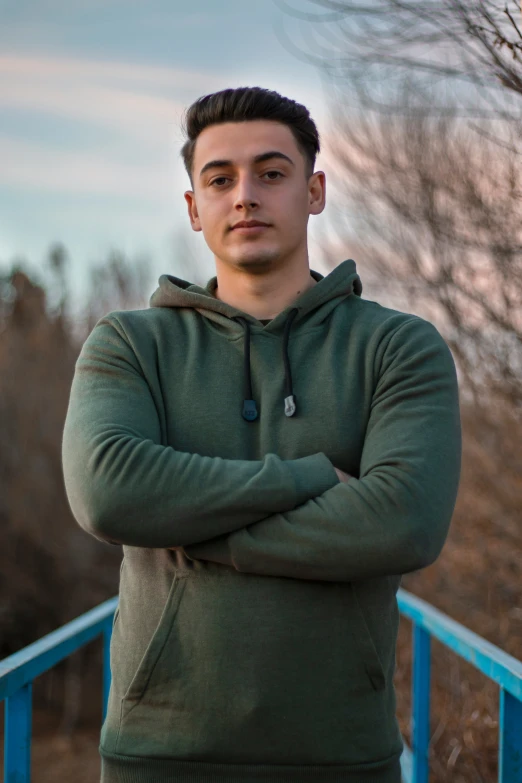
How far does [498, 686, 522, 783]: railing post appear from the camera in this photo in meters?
1.83

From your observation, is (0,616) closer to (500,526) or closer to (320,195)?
(500,526)

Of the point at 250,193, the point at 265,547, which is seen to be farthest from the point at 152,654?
the point at 250,193

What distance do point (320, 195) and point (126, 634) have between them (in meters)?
1.01

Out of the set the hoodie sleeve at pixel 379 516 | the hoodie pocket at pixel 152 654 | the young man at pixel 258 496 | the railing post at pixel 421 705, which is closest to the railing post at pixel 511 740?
the young man at pixel 258 496

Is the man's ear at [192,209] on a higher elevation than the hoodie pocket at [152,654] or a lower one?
higher

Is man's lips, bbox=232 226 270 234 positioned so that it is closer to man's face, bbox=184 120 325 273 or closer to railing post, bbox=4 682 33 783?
man's face, bbox=184 120 325 273

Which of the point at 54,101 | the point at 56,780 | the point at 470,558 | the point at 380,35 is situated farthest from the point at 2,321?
the point at 380,35

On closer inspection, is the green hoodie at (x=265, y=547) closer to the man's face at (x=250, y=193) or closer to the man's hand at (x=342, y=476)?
the man's hand at (x=342, y=476)

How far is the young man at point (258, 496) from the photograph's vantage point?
5.10 ft

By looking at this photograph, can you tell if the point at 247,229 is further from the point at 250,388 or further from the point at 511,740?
the point at 511,740

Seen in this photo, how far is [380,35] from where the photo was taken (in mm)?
2590

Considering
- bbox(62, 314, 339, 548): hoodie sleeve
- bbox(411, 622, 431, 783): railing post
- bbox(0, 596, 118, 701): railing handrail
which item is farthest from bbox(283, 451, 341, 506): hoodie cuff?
bbox(411, 622, 431, 783): railing post

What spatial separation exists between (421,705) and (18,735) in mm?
1277

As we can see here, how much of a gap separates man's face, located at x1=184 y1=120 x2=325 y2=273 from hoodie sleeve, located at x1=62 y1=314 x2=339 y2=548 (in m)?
0.40
